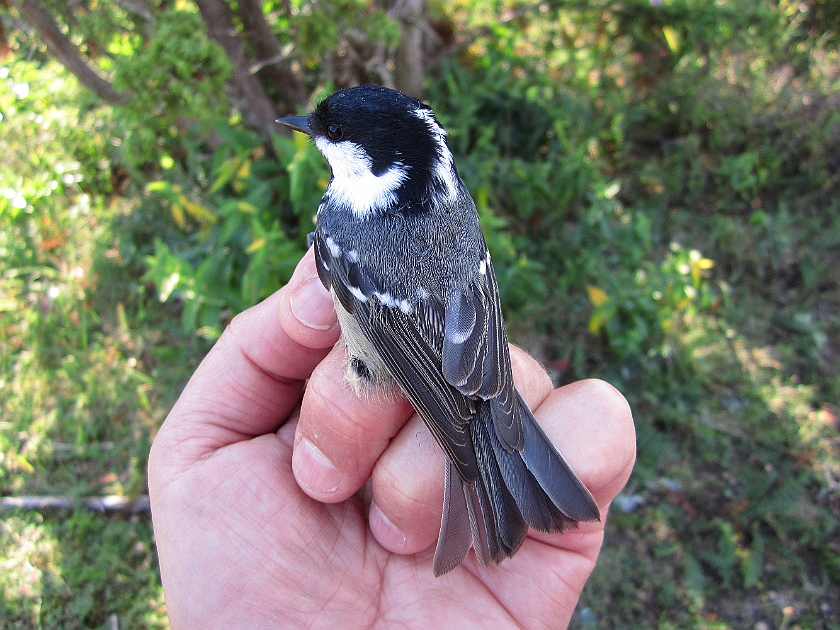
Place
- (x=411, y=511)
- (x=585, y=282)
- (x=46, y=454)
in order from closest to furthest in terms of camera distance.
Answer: (x=411, y=511) → (x=46, y=454) → (x=585, y=282)

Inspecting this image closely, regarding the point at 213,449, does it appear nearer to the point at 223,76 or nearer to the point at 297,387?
the point at 297,387

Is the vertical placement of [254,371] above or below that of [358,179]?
below

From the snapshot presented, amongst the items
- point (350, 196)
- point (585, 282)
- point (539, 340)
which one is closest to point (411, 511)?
point (350, 196)

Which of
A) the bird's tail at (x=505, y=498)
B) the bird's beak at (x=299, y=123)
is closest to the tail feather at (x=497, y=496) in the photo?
the bird's tail at (x=505, y=498)

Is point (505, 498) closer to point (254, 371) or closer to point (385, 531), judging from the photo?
point (385, 531)

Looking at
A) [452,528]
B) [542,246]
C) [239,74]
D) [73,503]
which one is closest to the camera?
[452,528]

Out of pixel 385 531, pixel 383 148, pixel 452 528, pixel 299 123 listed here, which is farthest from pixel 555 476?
pixel 299 123

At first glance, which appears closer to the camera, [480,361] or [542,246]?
[480,361]
